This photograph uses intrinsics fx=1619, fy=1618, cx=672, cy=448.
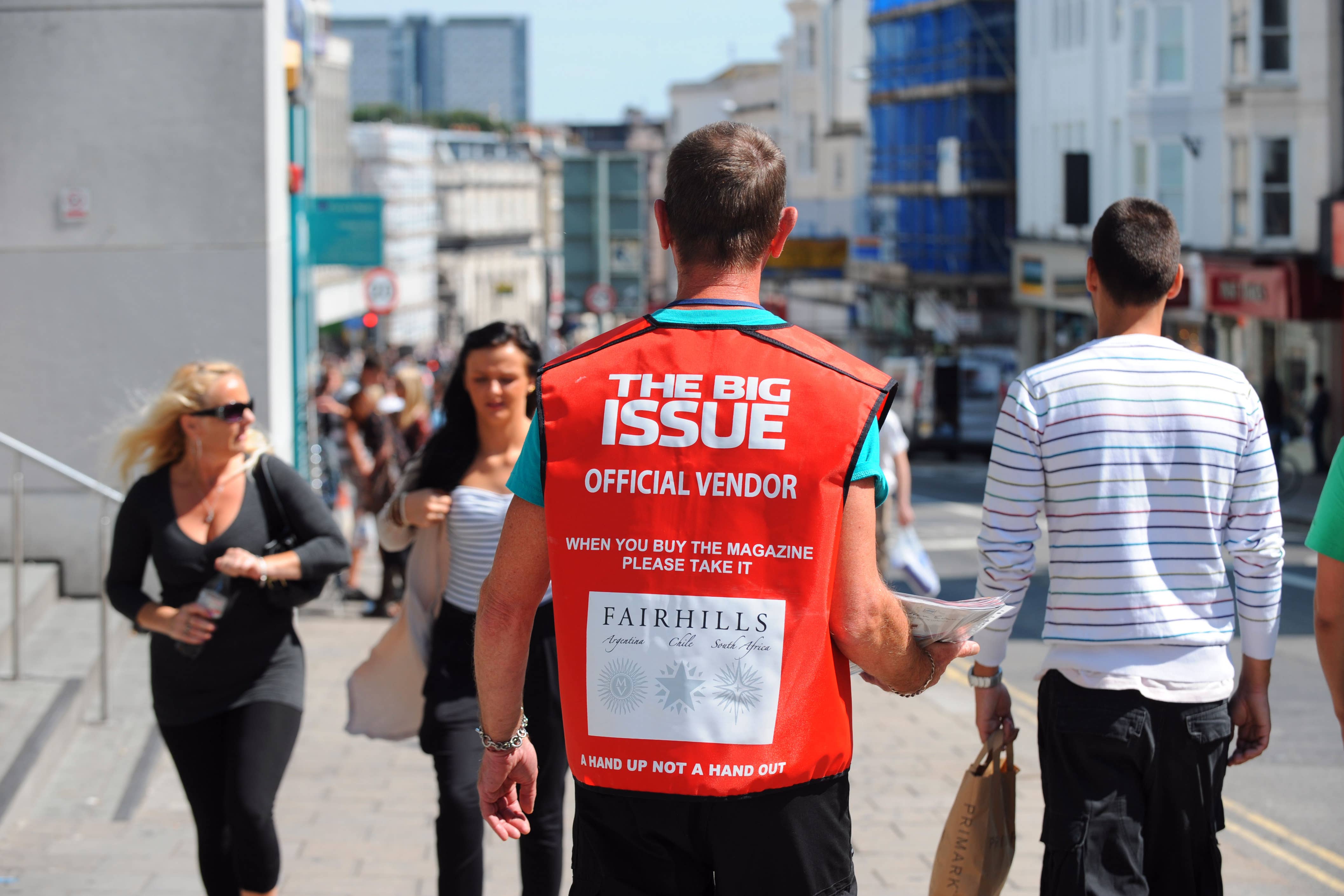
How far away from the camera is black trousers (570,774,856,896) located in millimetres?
2598

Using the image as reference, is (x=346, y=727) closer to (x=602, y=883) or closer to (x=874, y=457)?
(x=602, y=883)

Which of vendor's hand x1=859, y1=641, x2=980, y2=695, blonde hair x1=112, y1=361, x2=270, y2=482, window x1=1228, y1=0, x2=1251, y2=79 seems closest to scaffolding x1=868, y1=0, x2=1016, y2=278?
window x1=1228, y1=0, x2=1251, y2=79

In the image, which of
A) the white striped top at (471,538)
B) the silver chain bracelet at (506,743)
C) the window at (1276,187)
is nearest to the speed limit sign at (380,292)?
the window at (1276,187)

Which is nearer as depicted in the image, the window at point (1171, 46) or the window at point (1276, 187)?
the window at point (1276, 187)

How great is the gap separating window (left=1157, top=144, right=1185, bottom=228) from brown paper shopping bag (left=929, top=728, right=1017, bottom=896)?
32.2m

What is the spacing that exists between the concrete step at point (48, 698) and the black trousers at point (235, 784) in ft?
6.21

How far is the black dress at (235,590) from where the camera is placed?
14.9 feet

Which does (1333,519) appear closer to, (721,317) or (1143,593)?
(1143,593)

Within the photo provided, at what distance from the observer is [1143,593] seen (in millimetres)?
3549

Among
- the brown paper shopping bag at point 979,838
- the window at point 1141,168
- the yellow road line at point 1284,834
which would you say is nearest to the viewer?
the brown paper shopping bag at point 979,838

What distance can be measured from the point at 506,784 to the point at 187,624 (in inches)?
72.8

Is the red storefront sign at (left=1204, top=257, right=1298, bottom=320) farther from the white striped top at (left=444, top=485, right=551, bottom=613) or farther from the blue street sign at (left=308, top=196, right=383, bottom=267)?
the white striped top at (left=444, top=485, right=551, bottom=613)

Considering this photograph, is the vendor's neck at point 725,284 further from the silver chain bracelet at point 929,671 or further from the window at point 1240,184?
the window at point 1240,184

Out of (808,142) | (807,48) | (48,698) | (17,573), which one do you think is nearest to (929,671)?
(48,698)
